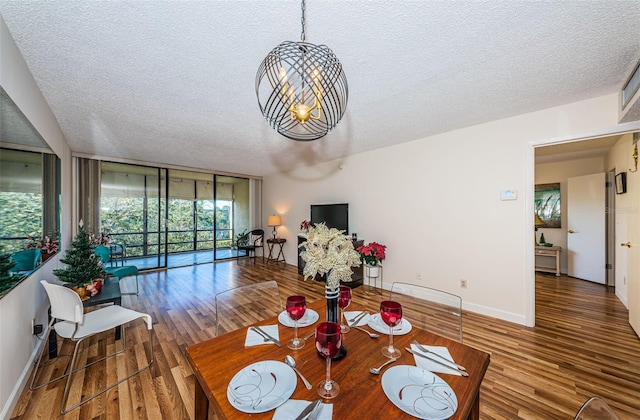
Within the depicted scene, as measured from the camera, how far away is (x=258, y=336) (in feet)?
4.16

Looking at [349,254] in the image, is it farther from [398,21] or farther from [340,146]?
[340,146]

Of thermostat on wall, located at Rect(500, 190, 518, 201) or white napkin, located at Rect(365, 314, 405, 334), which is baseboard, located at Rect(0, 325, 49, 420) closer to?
white napkin, located at Rect(365, 314, 405, 334)

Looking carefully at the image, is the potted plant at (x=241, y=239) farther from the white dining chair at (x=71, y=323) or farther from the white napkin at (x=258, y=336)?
the white napkin at (x=258, y=336)

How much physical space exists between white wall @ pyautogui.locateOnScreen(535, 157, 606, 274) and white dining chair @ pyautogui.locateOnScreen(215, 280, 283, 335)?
6.00 metres

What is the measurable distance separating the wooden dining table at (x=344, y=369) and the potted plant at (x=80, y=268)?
7.18ft

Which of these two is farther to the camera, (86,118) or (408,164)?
(408,164)

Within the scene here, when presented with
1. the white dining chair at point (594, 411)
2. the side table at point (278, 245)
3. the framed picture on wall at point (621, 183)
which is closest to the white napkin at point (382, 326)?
the white dining chair at point (594, 411)

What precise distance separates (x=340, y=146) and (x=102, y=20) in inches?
123

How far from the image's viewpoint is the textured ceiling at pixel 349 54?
4.45ft

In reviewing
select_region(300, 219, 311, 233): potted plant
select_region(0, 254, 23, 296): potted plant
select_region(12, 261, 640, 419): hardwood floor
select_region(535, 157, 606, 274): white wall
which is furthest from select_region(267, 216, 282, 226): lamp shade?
select_region(535, 157, 606, 274): white wall

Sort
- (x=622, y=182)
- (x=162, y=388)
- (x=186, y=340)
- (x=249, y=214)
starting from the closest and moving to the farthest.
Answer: (x=162, y=388) → (x=186, y=340) → (x=622, y=182) → (x=249, y=214)

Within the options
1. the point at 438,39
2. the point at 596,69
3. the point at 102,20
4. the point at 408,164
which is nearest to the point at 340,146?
the point at 408,164

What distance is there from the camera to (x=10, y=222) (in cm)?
154

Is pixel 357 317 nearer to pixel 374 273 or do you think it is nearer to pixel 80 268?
pixel 374 273
